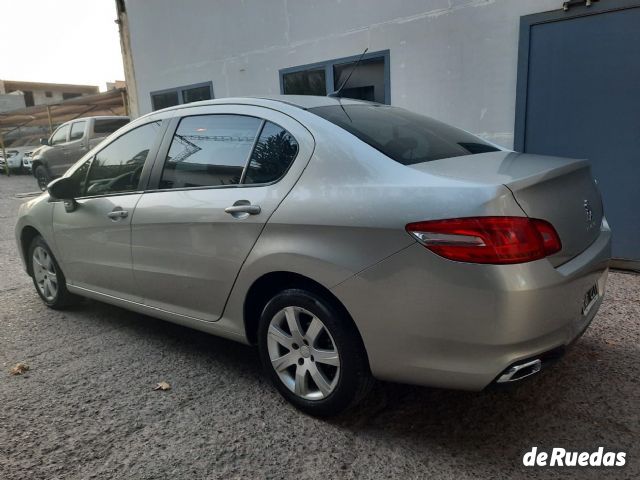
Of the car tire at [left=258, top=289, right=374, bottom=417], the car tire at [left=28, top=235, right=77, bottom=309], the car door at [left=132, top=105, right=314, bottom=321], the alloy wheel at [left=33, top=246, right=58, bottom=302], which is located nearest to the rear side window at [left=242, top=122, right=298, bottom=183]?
the car door at [left=132, top=105, right=314, bottom=321]

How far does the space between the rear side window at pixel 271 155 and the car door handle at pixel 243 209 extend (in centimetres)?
15

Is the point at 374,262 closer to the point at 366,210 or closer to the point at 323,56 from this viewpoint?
the point at 366,210

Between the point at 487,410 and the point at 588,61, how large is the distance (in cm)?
361

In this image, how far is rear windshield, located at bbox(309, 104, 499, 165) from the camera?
2361 mm

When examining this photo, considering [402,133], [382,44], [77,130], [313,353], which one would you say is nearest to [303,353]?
[313,353]

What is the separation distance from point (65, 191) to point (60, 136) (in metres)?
11.6

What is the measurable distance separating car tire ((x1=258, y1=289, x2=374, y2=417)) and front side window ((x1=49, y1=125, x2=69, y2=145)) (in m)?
13.2

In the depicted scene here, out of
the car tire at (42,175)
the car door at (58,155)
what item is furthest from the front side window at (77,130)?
the car tire at (42,175)

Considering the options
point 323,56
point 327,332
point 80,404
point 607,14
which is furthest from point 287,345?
point 323,56

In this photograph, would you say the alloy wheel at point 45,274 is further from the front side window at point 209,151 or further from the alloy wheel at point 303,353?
the alloy wheel at point 303,353

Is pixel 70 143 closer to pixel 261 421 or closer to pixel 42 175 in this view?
pixel 42 175

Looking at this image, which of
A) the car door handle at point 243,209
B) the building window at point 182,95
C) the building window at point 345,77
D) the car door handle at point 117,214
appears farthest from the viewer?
the building window at point 182,95

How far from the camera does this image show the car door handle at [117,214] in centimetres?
319

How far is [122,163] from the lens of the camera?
11.2 ft
